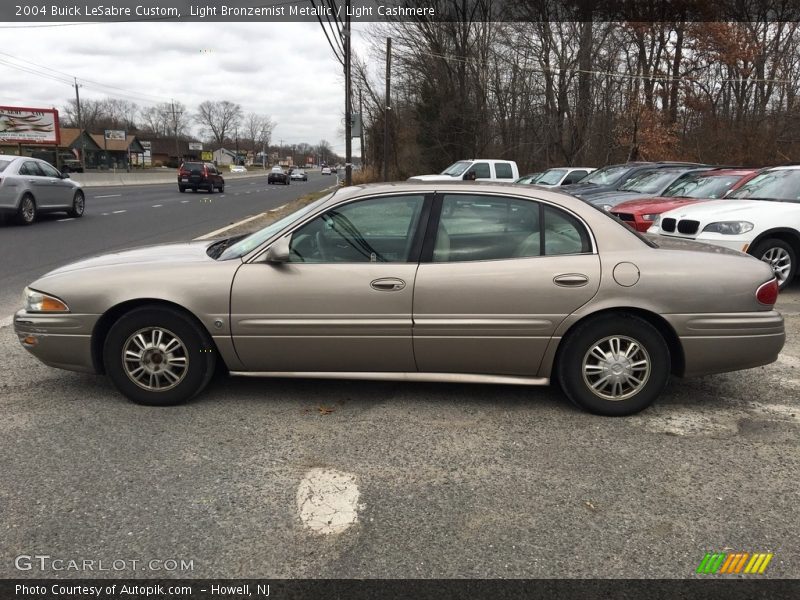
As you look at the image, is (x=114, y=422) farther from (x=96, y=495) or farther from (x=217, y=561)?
(x=217, y=561)

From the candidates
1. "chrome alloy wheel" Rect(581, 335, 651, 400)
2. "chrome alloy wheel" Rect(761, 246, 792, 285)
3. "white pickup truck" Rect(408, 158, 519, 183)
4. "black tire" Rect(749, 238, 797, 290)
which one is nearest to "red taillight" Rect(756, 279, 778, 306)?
"chrome alloy wheel" Rect(581, 335, 651, 400)

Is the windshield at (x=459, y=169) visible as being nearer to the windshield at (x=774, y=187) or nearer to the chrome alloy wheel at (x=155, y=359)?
the windshield at (x=774, y=187)

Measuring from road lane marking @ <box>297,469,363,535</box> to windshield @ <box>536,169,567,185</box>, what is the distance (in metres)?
16.9

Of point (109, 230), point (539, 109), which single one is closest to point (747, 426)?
point (109, 230)

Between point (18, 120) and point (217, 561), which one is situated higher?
point (18, 120)

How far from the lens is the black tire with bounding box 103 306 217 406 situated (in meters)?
3.88

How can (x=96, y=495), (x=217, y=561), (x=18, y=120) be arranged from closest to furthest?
(x=217, y=561) < (x=96, y=495) < (x=18, y=120)

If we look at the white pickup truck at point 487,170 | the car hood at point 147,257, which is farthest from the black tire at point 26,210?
the car hood at point 147,257

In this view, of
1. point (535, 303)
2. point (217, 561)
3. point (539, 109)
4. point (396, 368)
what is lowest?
point (217, 561)

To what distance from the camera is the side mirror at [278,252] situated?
3812 millimetres

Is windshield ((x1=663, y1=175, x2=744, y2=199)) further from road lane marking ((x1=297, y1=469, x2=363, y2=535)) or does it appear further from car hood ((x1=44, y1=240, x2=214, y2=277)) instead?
road lane marking ((x1=297, y1=469, x2=363, y2=535))

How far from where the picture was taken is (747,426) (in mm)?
3840

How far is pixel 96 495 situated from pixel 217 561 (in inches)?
33.4

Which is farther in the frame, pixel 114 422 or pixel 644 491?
pixel 114 422
